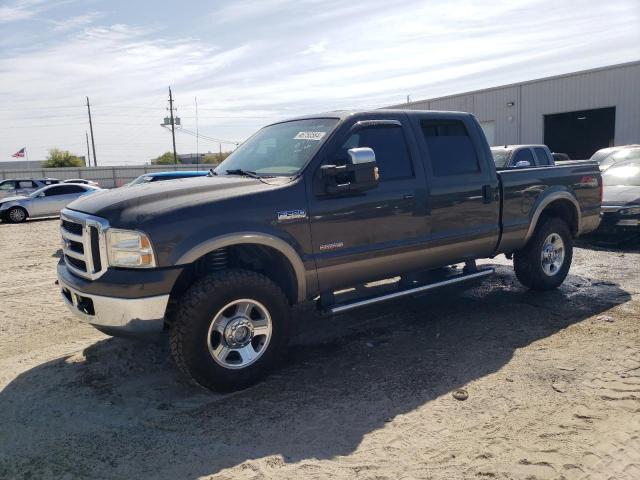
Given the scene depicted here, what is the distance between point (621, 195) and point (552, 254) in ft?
13.4

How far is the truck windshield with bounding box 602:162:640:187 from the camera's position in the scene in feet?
33.5

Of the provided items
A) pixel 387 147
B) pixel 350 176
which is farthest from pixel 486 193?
pixel 350 176

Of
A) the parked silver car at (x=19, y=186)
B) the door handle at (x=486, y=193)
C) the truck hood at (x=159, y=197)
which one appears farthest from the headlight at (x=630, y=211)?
the parked silver car at (x=19, y=186)

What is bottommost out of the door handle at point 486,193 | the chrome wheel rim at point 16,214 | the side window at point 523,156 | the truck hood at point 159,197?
the chrome wheel rim at point 16,214

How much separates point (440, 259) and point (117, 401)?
3.20 meters

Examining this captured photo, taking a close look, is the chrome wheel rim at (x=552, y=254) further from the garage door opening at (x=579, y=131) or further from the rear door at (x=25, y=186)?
the rear door at (x=25, y=186)

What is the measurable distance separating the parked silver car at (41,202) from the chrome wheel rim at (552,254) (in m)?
16.5

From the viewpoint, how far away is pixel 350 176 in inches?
171

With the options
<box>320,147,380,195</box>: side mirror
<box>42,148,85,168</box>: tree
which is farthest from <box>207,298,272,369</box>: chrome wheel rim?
<box>42,148,85,168</box>: tree

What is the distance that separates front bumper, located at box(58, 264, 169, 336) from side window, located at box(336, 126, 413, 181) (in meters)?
2.15

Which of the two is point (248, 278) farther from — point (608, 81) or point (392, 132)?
point (608, 81)

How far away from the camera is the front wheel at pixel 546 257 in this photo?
626 centimetres

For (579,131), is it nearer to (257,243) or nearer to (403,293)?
(403,293)

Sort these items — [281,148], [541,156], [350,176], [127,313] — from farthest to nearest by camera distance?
[541,156], [281,148], [350,176], [127,313]
